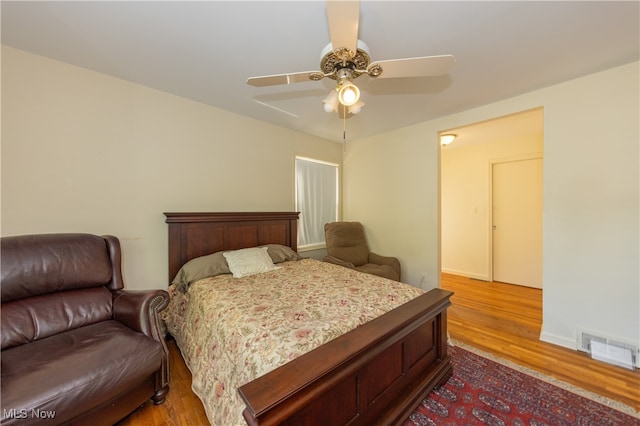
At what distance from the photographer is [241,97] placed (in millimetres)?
2553

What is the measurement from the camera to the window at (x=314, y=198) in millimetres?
3775

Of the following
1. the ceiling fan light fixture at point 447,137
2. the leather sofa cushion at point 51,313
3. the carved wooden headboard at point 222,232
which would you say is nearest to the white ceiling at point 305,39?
the ceiling fan light fixture at point 447,137

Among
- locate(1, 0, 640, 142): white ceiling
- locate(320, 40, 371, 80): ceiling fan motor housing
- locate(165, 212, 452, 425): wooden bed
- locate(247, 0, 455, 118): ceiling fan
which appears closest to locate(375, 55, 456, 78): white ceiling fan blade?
locate(247, 0, 455, 118): ceiling fan

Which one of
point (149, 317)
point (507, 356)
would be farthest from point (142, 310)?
point (507, 356)

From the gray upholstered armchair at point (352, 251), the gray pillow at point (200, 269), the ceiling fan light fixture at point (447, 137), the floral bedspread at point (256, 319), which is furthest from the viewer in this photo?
the ceiling fan light fixture at point (447, 137)

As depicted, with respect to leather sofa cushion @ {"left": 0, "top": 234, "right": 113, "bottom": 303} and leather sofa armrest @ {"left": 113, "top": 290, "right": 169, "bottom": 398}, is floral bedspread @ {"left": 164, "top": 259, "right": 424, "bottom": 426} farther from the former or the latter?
leather sofa cushion @ {"left": 0, "top": 234, "right": 113, "bottom": 303}

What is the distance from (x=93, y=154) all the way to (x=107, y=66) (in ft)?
2.49

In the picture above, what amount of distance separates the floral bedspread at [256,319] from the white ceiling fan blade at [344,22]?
158cm

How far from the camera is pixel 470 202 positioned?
15.1 feet

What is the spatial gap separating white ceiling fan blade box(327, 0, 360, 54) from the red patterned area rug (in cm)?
225

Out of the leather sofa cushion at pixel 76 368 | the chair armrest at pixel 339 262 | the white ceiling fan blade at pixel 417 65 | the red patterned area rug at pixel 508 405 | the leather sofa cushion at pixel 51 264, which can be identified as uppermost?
the white ceiling fan blade at pixel 417 65

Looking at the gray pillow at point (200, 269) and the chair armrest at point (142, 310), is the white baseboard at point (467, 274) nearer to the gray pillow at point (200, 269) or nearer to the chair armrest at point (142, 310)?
the gray pillow at point (200, 269)

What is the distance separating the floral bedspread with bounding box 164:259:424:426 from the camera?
1.20m

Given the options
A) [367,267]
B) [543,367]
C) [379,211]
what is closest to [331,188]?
[379,211]
